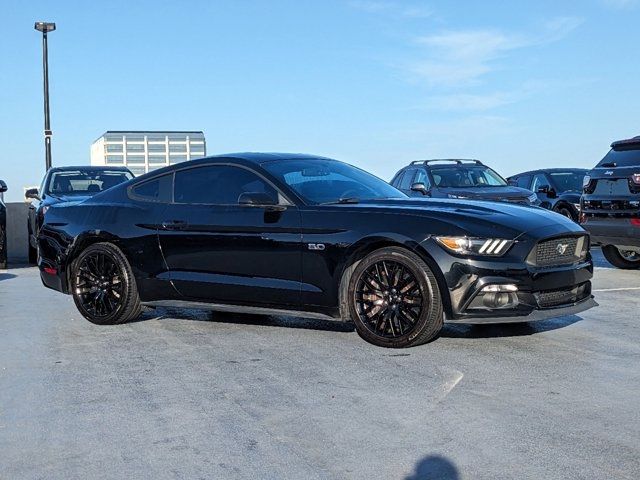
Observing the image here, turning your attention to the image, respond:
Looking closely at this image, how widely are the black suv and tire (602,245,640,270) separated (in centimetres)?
95

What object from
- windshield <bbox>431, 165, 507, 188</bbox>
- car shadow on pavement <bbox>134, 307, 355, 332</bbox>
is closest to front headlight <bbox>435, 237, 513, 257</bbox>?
car shadow on pavement <bbox>134, 307, 355, 332</bbox>

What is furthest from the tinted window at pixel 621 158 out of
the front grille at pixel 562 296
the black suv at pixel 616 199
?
the front grille at pixel 562 296

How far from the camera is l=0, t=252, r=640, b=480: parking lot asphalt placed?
4.05m

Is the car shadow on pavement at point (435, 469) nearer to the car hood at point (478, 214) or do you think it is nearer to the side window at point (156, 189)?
the car hood at point (478, 214)

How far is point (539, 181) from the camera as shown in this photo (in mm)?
19922

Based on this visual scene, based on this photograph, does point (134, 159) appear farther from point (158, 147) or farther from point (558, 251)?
point (558, 251)

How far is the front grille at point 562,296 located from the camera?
6.54 meters

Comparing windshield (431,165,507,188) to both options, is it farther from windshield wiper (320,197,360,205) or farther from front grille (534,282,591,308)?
front grille (534,282,591,308)

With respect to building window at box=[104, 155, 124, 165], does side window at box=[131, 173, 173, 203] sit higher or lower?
lower

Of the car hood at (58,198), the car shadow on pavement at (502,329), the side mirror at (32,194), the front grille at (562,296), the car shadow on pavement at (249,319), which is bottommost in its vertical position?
the car shadow on pavement at (249,319)

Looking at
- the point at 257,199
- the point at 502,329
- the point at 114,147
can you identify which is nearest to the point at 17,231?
the point at 257,199

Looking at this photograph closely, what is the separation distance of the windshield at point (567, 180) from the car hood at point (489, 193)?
3246mm

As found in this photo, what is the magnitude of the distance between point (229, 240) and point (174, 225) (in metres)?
0.63

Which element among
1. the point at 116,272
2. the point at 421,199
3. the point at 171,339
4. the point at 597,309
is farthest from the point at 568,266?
the point at 116,272
